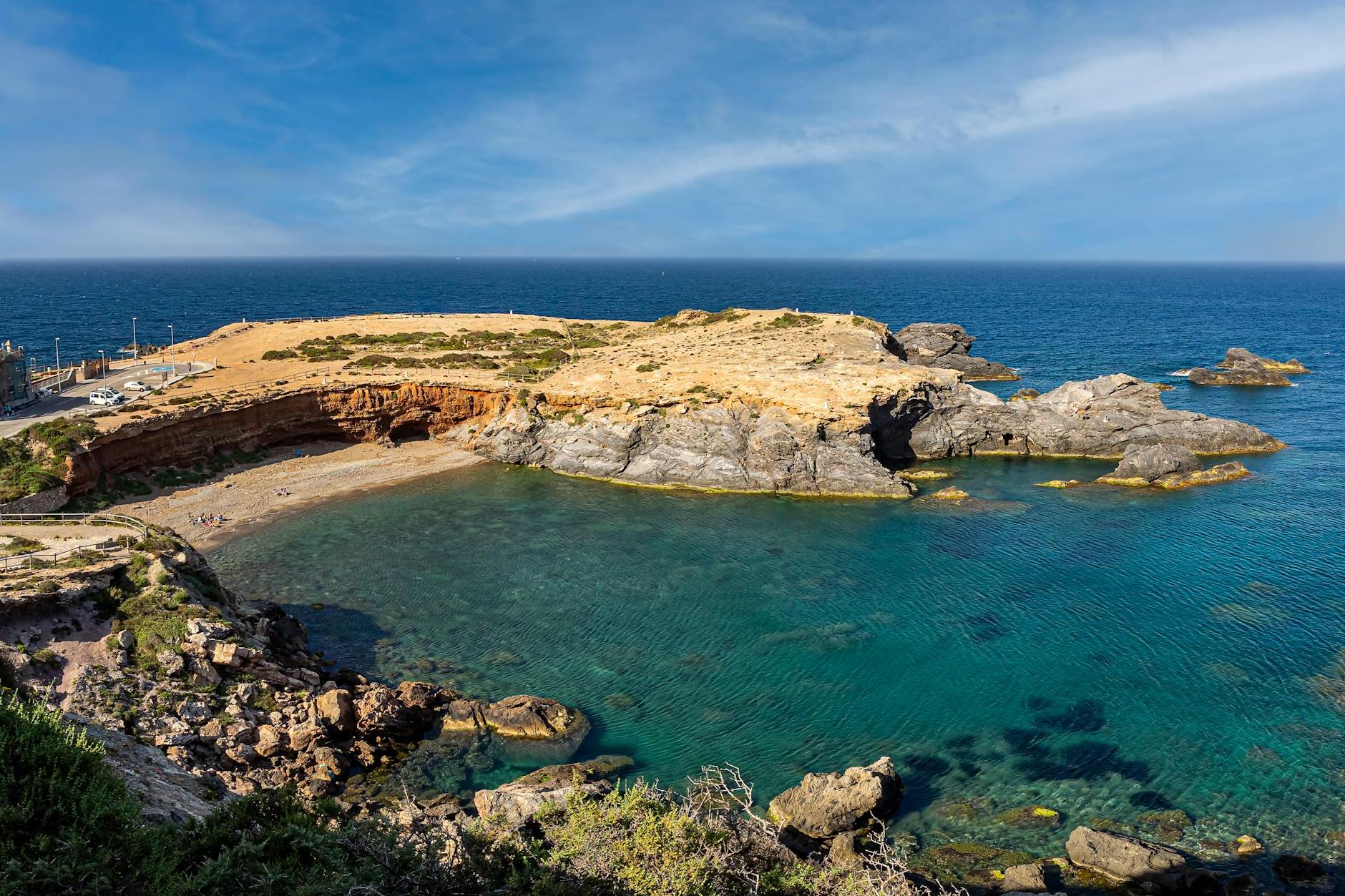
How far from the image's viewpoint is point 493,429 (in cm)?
6456

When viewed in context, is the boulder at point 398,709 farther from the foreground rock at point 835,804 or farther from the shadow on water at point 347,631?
the foreground rock at point 835,804

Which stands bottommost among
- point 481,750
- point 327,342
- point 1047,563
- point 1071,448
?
point 481,750

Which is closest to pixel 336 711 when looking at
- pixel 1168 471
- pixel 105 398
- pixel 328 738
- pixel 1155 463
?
pixel 328 738

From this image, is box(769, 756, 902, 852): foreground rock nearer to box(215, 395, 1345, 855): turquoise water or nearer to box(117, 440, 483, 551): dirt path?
box(215, 395, 1345, 855): turquoise water

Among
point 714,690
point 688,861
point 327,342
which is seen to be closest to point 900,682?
point 714,690

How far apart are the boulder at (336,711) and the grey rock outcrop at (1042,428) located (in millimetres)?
47226

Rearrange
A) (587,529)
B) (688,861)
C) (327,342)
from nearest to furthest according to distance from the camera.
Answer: (688,861) → (587,529) → (327,342)

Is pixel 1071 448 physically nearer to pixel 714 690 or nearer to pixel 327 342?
pixel 714 690

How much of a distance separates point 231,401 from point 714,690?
46390mm

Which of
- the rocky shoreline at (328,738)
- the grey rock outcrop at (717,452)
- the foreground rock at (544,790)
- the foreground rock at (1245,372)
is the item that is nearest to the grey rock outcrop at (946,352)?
the foreground rock at (1245,372)

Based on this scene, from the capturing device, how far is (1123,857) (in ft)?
74.9

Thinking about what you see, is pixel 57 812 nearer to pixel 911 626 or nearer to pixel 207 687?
pixel 207 687

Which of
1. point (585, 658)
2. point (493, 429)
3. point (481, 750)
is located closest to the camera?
point (481, 750)

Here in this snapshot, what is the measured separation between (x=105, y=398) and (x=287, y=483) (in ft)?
47.9
